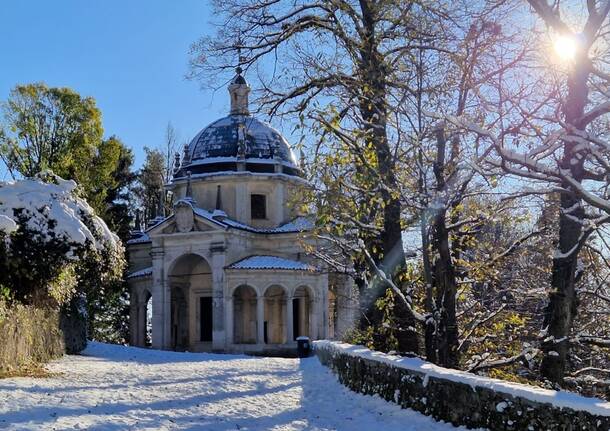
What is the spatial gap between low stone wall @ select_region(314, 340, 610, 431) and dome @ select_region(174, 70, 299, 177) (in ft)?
90.9

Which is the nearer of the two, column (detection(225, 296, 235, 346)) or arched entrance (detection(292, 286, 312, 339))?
column (detection(225, 296, 235, 346))

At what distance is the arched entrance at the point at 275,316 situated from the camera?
125ft

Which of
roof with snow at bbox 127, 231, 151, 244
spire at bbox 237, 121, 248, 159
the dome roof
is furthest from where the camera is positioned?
→ roof with snow at bbox 127, 231, 151, 244

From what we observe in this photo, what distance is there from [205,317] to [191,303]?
128 cm

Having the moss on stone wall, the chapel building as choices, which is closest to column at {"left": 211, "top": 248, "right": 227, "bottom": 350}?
the chapel building

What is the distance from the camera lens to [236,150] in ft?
131

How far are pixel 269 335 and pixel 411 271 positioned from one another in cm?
2391

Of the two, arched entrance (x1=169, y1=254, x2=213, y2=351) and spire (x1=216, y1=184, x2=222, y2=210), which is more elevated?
spire (x1=216, y1=184, x2=222, y2=210)

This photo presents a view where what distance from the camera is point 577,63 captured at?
867 centimetres

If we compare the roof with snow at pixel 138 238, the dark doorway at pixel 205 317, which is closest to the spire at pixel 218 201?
the dark doorway at pixel 205 317

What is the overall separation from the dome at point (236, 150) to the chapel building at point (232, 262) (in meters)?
0.06

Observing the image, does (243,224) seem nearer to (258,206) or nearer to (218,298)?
(258,206)

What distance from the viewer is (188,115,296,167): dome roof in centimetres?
4003

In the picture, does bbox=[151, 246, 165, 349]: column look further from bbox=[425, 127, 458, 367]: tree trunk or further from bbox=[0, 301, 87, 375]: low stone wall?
bbox=[425, 127, 458, 367]: tree trunk
